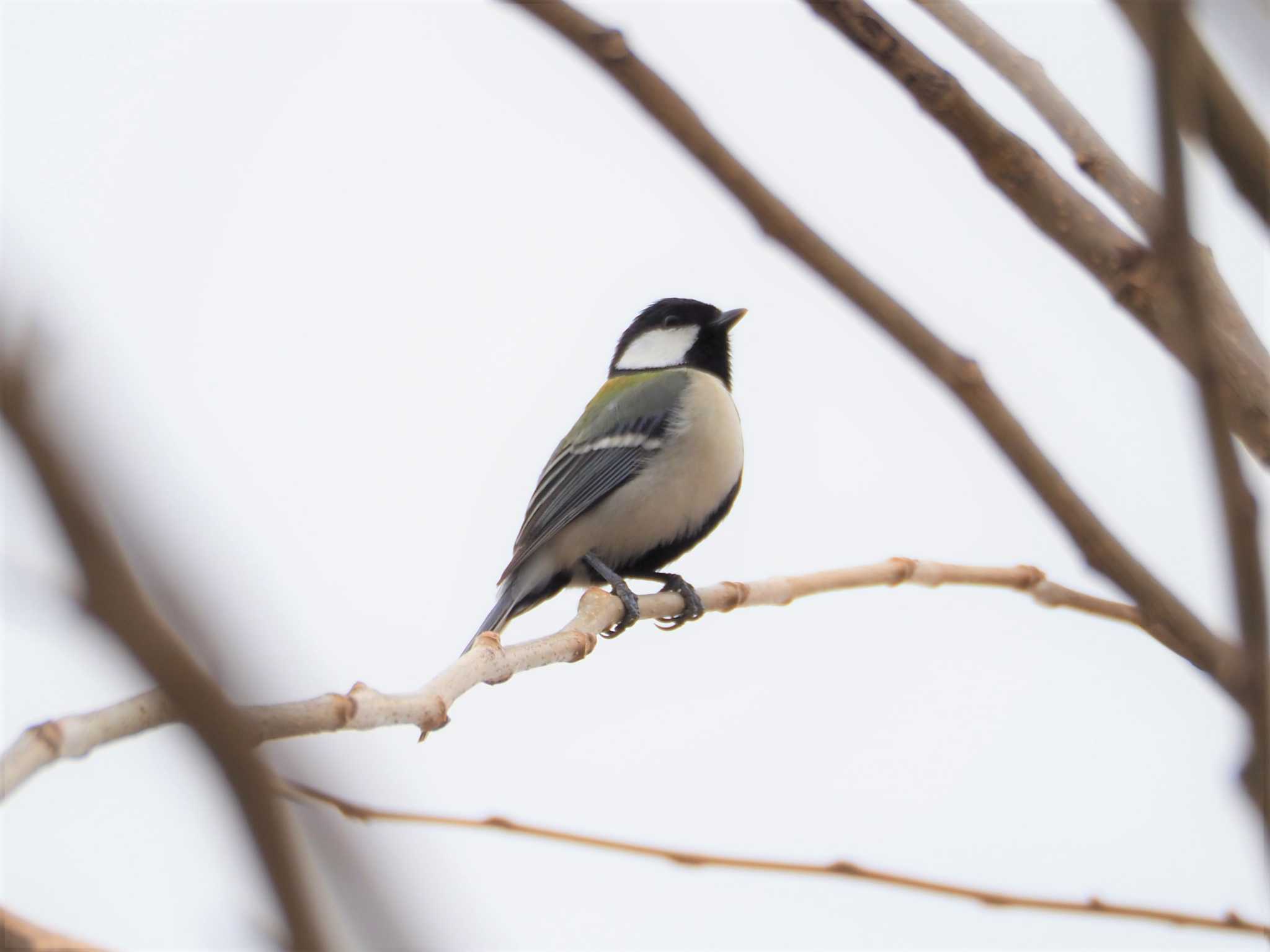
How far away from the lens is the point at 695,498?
4.71 metres

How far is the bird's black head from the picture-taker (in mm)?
5523

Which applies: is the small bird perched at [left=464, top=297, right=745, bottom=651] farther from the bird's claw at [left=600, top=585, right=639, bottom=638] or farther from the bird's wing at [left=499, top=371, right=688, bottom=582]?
the bird's claw at [left=600, top=585, right=639, bottom=638]

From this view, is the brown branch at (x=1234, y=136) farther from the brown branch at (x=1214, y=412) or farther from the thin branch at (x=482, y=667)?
the brown branch at (x=1214, y=412)

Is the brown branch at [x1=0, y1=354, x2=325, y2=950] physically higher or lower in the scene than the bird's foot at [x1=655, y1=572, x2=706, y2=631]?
higher

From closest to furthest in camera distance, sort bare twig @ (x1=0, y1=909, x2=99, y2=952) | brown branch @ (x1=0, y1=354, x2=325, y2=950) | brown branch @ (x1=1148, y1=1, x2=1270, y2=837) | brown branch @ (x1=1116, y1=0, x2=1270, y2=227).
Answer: brown branch @ (x1=0, y1=354, x2=325, y2=950), bare twig @ (x1=0, y1=909, x2=99, y2=952), brown branch @ (x1=1148, y1=1, x2=1270, y2=837), brown branch @ (x1=1116, y1=0, x2=1270, y2=227)

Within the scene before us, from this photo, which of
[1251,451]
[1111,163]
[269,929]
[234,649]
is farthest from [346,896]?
[1111,163]

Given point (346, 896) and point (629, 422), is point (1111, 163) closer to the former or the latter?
point (346, 896)

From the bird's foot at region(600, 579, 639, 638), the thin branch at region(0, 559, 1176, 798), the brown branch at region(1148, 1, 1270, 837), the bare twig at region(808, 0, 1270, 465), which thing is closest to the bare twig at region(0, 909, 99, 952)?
the thin branch at region(0, 559, 1176, 798)

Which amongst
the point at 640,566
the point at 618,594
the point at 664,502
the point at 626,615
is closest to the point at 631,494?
the point at 664,502

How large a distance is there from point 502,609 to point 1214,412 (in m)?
3.71

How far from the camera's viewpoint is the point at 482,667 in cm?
188

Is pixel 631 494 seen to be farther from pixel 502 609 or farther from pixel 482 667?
pixel 482 667

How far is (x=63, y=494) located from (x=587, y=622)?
2288 millimetres

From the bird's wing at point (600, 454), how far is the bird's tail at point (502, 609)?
63 mm
